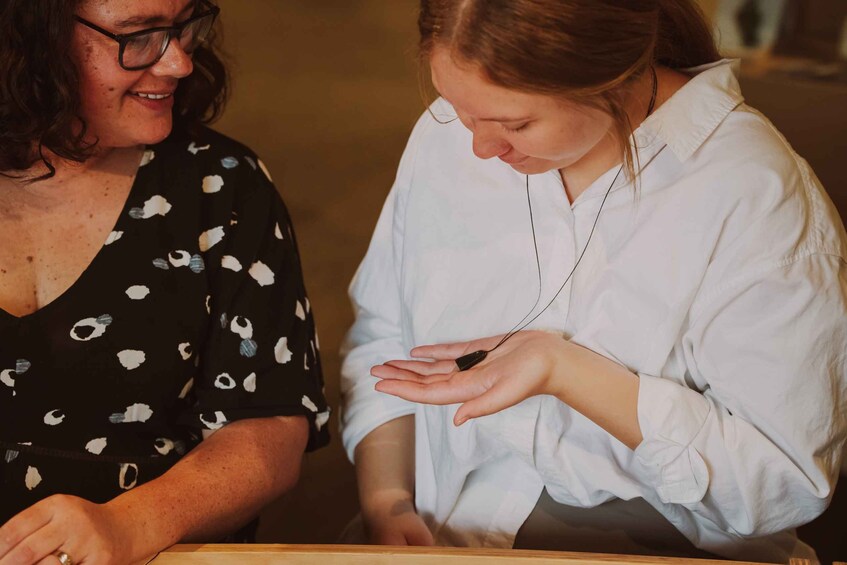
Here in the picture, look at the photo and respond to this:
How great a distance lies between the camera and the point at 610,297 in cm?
134

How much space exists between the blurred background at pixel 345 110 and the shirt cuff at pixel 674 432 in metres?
0.57

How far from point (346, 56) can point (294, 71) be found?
10.1 inches

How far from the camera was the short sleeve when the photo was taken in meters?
1.47

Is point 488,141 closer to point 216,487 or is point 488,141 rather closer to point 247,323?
Result: point 247,323

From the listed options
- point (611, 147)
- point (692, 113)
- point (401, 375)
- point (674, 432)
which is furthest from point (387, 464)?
point (692, 113)

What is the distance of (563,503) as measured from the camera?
56.7 inches

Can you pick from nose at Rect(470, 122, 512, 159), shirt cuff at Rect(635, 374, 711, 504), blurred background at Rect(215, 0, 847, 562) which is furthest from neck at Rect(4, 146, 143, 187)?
shirt cuff at Rect(635, 374, 711, 504)

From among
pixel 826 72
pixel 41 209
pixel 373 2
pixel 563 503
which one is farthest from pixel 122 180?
pixel 373 2

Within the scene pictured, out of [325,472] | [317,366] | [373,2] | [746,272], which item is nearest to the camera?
[746,272]

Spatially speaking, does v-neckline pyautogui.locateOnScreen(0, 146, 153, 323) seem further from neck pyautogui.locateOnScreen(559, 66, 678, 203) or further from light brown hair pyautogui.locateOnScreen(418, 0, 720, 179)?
neck pyautogui.locateOnScreen(559, 66, 678, 203)

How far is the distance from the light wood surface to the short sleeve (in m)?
0.30

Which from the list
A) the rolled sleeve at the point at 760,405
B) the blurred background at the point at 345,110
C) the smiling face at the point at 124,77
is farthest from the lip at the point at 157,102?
the rolled sleeve at the point at 760,405

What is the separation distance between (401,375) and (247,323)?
0.25 meters

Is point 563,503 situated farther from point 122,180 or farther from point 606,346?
point 122,180
